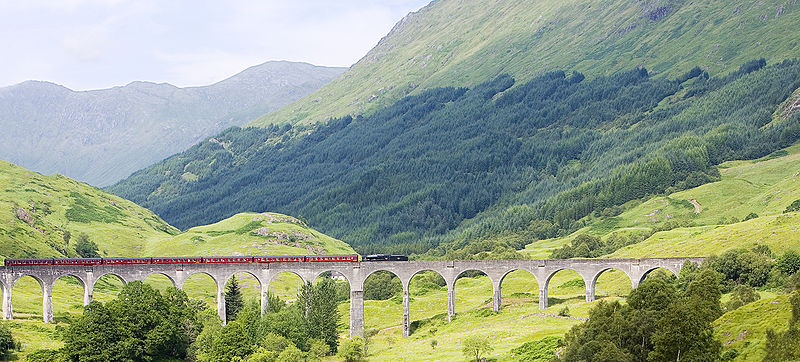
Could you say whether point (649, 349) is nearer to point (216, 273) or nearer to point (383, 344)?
point (383, 344)

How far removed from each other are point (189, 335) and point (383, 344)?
28.5 meters

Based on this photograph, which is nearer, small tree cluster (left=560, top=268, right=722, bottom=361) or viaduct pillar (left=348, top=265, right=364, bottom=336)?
small tree cluster (left=560, top=268, right=722, bottom=361)

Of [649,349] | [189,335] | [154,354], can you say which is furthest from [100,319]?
[649,349]

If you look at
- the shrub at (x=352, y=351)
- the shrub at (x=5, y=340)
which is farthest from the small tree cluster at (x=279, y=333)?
the shrub at (x=5, y=340)

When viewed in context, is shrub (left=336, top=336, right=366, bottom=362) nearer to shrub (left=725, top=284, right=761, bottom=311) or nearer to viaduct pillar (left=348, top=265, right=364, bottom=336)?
viaduct pillar (left=348, top=265, right=364, bottom=336)

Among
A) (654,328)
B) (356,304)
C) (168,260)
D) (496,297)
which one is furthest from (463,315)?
(654,328)

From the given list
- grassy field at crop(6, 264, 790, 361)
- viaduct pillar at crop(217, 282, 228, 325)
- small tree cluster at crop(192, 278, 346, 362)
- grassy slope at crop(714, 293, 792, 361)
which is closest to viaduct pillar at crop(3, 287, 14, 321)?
grassy field at crop(6, 264, 790, 361)

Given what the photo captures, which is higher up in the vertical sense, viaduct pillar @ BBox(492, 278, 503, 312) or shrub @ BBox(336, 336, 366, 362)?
viaduct pillar @ BBox(492, 278, 503, 312)

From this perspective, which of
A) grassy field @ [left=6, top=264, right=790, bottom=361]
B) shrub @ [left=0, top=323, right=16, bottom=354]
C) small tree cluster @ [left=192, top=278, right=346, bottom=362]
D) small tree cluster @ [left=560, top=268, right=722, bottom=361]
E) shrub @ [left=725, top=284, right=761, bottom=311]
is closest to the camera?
small tree cluster @ [left=560, top=268, right=722, bottom=361]

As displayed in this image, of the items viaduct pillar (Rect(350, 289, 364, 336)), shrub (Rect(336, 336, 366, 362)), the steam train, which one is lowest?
shrub (Rect(336, 336, 366, 362))

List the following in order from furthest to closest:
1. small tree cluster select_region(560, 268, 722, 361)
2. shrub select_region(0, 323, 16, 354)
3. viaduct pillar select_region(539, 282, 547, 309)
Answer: viaduct pillar select_region(539, 282, 547, 309), shrub select_region(0, 323, 16, 354), small tree cluster select_region(560, 268, 722, 361)

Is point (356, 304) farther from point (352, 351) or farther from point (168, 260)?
point (168, 260)

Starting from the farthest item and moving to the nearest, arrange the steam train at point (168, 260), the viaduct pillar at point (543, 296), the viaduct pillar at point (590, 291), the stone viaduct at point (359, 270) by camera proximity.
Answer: the viaduct pillar at point (590, 291), the viaduct pillar at point (543, 296), the steam train at point (168, 260), the stone viaduct at point (359, 270)

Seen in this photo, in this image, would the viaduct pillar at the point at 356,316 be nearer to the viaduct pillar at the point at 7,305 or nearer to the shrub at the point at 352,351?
the shrub at the point at 352,351
